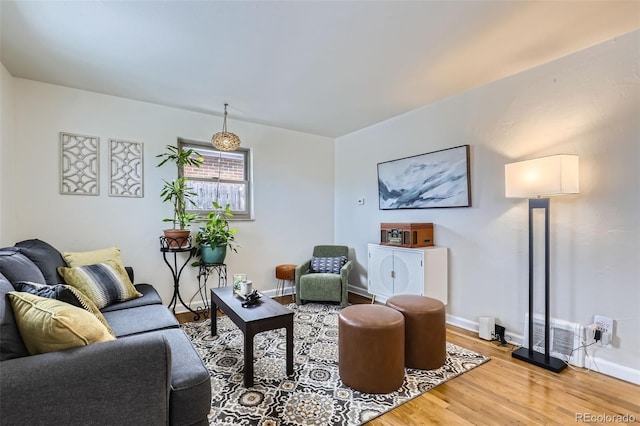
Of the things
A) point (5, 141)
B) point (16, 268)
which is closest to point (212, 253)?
point (16, 268)

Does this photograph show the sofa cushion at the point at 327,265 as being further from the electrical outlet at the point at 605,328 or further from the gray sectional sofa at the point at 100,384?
the gray sectional sofa at the point at 100,384

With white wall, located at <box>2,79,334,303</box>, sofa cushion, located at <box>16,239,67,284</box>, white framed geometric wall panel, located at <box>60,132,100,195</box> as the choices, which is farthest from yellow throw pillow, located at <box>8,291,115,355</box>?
white framed geometric wall panel, located at <box>60,132,100,195</box>

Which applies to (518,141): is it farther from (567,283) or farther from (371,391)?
(371,391)

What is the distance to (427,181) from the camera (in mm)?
3467

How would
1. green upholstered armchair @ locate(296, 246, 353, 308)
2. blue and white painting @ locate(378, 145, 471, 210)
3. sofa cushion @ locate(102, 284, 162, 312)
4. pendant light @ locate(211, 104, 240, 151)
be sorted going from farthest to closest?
green upholstered armchair @ locate(296, 246, 353, 308), pendant light @ locate(211, 104, 240, 151), blue and white painting @ locate(378, 145, 471, 210), sofa cushion @ locate(102, 284, 162, 312)

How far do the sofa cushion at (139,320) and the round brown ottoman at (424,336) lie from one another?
66.9 inches

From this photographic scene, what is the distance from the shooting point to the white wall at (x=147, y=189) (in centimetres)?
288

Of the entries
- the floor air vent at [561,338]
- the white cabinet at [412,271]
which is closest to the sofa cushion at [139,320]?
the white cabinet at [412,271]

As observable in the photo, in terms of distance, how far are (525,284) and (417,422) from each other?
169 centimetres

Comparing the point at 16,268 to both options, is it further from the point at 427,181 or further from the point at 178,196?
the point at 427,181

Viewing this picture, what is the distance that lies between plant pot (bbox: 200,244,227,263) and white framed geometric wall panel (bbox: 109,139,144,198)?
930mm

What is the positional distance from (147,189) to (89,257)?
0.97 meters

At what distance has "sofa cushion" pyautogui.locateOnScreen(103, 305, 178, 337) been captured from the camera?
1.99 meters

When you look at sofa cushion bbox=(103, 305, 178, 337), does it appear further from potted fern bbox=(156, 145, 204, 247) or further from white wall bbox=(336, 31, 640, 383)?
white wall bbox=(336, 31, 640, 383)
